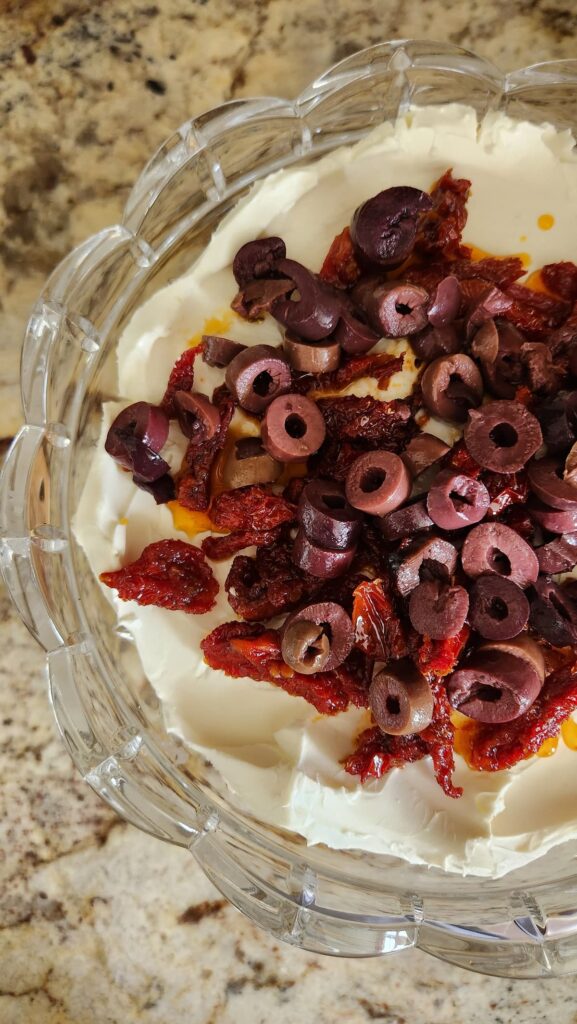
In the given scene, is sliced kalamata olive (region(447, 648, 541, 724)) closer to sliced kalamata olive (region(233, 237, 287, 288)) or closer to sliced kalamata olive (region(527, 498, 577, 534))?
sliced kalamata olive (region(527, 498, 577, 534))

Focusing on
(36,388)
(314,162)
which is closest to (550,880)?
(36,388)

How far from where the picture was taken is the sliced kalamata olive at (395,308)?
2262 mm

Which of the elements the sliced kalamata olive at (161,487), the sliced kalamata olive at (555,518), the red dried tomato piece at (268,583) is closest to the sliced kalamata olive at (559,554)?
the sliced kalamata olive at (555,518)

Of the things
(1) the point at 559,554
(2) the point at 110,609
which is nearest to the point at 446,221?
(1) the point at 559,554

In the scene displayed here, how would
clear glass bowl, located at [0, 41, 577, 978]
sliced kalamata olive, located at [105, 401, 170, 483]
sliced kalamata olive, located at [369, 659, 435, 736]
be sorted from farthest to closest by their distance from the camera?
clear glass bowl, located at [0, 41, 577, 978] < sliced kalamata olive, located at [105, 401, 170, 483] < sliced kalamata olive, located at [369, 659, 435, 736]

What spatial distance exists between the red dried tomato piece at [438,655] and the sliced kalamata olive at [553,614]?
24 centimetres

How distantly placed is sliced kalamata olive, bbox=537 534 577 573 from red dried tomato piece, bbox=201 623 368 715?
2.09 feet

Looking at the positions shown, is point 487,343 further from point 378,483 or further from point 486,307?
point 378,483

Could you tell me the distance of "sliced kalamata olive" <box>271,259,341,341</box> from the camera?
2.28 m

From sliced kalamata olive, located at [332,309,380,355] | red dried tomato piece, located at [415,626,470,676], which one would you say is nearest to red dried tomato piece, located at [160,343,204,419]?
sliced kalamata olive, located at [332,309,380,355]

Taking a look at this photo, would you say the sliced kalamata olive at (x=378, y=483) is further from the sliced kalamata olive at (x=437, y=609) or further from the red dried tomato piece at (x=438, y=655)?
Result: the red dried tomato piece at (x=438, y=655)

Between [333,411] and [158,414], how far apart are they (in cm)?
53

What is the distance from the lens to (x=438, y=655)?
85.7 inches

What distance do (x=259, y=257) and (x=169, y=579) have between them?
1032 mm
